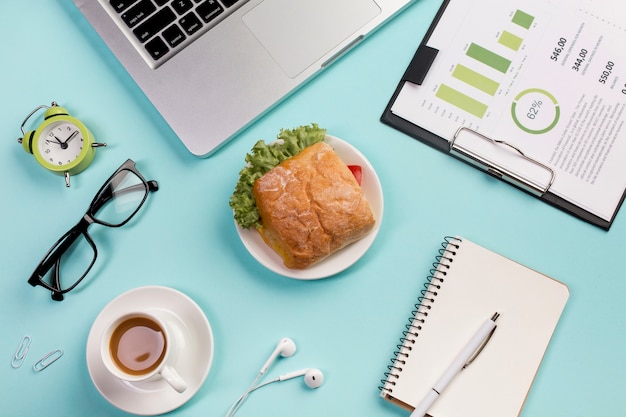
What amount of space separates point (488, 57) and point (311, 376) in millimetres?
565

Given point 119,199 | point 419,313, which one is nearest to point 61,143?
point 119,199

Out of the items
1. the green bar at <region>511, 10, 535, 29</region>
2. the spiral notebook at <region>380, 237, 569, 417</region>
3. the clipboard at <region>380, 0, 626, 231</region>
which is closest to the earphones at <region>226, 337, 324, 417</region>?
the spiral notebook at <region>380, 237, 569, 417</region>

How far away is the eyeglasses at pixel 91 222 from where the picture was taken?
0.93 m

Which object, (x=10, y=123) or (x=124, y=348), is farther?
(x=10, y=123)

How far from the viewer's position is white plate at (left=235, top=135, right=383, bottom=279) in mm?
878

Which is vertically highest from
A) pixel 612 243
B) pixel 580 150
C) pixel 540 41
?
pixel 540 41

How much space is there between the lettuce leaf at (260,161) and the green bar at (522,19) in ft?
1.19

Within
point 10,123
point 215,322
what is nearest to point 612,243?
point 215,322

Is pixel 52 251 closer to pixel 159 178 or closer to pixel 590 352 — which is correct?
pixel 159 178

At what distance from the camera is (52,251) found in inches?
36.8

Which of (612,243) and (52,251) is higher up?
(612,243)

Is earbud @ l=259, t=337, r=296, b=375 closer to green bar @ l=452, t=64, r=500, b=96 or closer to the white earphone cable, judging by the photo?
the white earphone cable

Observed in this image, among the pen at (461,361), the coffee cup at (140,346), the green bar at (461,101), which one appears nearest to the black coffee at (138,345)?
the coffee cup at (140,346)

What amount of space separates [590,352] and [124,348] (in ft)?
2.25
